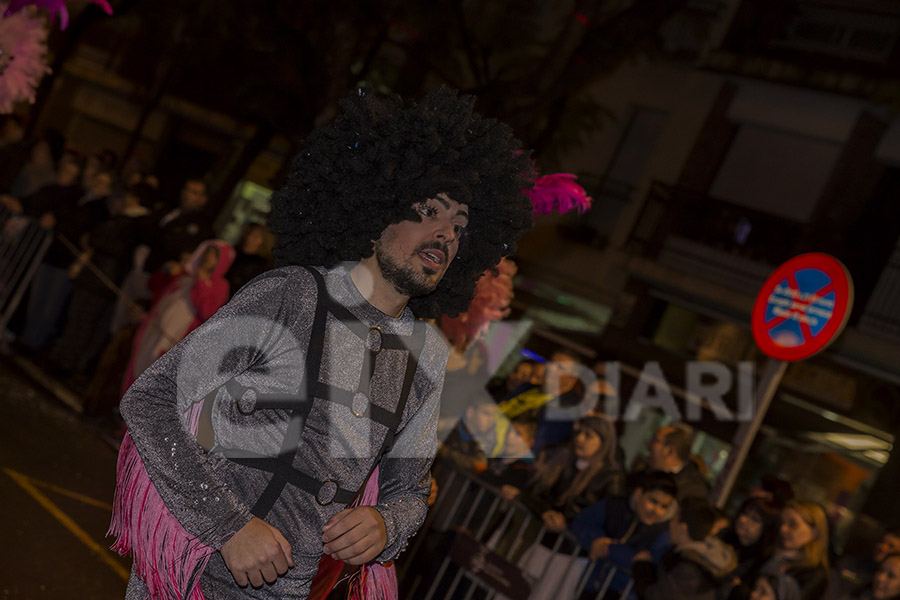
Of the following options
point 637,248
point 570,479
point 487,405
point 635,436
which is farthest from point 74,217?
point 637,248

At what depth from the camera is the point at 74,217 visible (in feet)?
24.9

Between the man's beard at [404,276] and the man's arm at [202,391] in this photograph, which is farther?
the man's beard at [404,276]

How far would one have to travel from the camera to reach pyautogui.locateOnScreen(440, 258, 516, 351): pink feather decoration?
525 centimetres

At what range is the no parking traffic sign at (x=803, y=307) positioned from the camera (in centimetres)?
605

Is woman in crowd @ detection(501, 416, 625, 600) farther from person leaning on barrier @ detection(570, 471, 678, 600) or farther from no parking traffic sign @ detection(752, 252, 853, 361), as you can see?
no parking traffic sign @ detection(752, 252, 853, 361)

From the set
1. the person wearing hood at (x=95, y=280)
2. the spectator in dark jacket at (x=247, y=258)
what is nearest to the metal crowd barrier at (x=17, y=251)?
the person wearing hood at (x=95, y=280)

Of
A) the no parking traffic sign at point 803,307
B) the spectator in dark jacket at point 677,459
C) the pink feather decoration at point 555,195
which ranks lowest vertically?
the spectator in dark jacket at point 677,459

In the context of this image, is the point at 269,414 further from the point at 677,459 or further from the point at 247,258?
the point at 247,258

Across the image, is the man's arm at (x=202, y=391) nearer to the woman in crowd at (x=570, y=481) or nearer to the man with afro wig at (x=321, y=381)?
the man with afro wig at (x=321, y=381)

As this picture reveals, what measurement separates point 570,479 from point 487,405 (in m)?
1.09

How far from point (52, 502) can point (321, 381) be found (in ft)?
11.1

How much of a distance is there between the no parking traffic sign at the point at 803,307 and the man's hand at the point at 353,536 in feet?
15.3

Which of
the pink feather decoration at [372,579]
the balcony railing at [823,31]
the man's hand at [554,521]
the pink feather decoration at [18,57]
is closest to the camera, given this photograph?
the pink feather decoration at [372,579]

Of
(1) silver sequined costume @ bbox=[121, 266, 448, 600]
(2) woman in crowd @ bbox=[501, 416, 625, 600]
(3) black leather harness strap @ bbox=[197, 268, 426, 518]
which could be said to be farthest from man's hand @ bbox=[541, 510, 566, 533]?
(3) black leather harness strap @ bbox=[197, 268, 426, 518]
